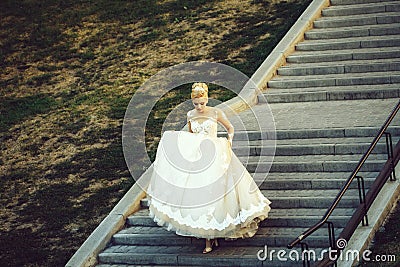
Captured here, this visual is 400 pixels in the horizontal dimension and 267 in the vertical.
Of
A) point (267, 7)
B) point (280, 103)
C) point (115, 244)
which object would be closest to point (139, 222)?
point (115, 244)

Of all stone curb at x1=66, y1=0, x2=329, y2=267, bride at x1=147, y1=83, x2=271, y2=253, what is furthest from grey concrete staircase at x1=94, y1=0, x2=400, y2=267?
bride at x1=147, y1=83, x2=271, y2=253

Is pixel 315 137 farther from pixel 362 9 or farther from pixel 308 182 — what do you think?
pixel 362 9

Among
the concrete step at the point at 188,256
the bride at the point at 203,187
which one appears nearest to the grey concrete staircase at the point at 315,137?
the concrete step at the point at 188,256

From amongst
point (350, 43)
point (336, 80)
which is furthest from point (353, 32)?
point (336, 80)

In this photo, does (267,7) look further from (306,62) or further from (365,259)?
(365,259)

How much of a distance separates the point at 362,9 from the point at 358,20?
0.50 m

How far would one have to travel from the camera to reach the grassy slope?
14.7 m

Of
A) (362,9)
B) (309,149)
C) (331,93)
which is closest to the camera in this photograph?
(309,149)

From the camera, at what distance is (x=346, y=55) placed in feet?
59.1

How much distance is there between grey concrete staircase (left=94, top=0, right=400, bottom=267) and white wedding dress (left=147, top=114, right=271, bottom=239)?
53 cm

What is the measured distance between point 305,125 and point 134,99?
16.1 ft

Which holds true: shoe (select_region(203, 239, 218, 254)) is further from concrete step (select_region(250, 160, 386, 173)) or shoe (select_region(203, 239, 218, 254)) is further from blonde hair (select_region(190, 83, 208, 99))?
blonde hair (select_region(190, 83, 208, 99))

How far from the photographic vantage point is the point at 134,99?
61.7 feet

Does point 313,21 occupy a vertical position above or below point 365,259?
above
